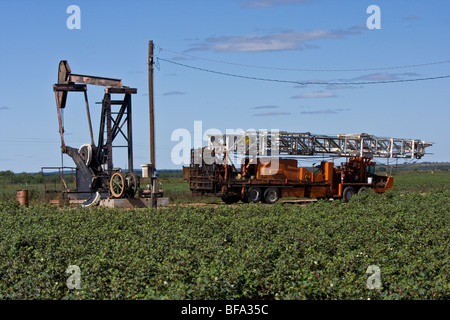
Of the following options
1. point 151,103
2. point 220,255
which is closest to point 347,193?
point 151,103

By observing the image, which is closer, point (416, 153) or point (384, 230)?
point (384, 230)

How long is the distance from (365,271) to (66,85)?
17408 millimetres

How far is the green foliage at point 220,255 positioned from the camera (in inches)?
399

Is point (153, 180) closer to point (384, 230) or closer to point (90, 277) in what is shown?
point (384, 230)

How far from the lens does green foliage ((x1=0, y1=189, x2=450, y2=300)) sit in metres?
10.1

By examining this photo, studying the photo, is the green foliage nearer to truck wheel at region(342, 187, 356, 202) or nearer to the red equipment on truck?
the red equipment on truck

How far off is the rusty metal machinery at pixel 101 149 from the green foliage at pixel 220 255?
6.22 meters

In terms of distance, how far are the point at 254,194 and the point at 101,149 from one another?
7.78m

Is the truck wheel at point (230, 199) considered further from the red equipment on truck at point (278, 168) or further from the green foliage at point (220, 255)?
the green foliage at point (220, 255)

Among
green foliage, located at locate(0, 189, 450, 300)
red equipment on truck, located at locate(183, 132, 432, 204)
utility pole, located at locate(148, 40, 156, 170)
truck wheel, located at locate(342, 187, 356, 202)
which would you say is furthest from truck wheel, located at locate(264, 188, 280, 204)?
green foliage, located at locate(0, 189, 450, 300)

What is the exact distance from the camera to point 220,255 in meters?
12.4

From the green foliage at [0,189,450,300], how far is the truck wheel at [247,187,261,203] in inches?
398

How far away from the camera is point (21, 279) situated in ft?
36.8
